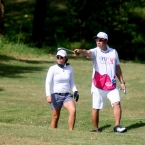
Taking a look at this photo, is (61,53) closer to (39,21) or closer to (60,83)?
(60,83)

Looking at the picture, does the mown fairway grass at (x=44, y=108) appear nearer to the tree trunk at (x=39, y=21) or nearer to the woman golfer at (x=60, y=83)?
the woman golfer at (x=60, y=83)

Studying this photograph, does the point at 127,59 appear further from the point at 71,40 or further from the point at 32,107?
the point at 32,107

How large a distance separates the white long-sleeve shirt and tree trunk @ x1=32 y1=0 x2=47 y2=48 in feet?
76.4

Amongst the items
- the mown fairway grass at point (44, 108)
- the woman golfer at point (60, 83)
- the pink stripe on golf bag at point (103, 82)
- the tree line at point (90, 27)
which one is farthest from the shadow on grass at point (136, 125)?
the tree line at point (90, 27)

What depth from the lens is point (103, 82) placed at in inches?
489

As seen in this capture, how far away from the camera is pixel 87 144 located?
9727 mm

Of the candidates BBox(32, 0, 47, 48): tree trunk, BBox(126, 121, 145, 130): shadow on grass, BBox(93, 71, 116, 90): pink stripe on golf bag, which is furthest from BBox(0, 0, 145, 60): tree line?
BBox(93, 71, 116, 90): pink stripe on golf bag

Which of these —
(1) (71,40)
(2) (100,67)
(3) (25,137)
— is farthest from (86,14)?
(3) (25,137)

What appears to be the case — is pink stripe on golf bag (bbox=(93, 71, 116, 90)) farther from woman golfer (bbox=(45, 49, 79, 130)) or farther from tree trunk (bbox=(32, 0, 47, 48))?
tree trunk (bbox=(32, 0, 47, 48))

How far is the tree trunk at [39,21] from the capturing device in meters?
35.6

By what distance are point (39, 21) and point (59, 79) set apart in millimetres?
24230

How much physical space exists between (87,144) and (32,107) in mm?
6542

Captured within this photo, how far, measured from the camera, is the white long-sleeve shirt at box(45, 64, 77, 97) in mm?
12086

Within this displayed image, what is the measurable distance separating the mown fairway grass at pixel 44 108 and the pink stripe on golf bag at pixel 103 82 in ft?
2.99
